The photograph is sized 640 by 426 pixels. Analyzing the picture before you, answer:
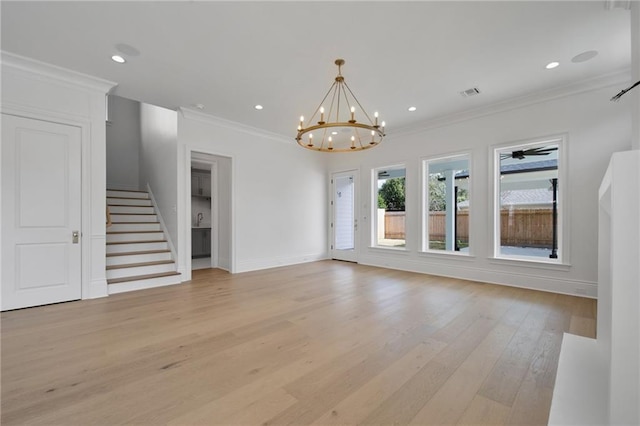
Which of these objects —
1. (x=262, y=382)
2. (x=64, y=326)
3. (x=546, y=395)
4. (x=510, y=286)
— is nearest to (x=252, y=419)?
(x=262, y=382)

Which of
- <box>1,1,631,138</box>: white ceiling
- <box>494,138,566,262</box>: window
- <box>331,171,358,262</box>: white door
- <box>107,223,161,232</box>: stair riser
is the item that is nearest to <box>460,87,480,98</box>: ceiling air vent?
<box>1,1,631,138</box>: white ceiling

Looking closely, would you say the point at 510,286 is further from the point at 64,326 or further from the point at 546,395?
the point at 64,326

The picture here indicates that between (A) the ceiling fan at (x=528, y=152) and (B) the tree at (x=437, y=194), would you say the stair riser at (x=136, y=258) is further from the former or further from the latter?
(A) the ceiling fan at (x=528, y=152)

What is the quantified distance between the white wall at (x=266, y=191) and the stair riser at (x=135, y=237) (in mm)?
1228

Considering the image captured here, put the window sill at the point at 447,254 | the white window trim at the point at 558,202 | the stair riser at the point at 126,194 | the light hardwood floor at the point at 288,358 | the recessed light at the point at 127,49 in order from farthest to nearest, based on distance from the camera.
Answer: the stair riser at the point at 126,194 < the window sill at the point at 447,254 < the white window trim at the point at 558,202 < the recessed light at the point at 127,49 < the light hardwood floor at the point at 288,358

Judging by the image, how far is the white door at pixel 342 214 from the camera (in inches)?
300

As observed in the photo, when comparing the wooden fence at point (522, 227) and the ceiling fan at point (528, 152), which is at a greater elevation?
the ceiling fan at point (528, 152)

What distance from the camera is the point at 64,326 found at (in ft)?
10.0

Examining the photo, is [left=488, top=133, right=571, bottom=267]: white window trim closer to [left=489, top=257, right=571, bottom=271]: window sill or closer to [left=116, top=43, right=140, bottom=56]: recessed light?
[left=489, top=257, right=571, bottom=271]: window sill

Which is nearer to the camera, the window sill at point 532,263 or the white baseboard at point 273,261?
the window sill at point 532,263

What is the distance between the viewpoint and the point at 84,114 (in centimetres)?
406

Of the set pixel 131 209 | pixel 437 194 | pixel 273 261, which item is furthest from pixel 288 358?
pixel 131 209

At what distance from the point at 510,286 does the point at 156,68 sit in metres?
6.35

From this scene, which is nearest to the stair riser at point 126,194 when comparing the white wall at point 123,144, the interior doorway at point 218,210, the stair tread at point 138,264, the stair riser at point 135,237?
the white wall at point 123,144
